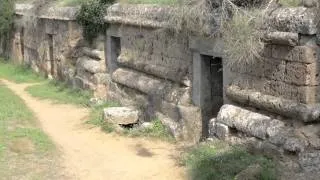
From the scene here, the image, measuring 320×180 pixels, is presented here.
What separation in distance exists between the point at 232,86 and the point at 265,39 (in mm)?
1155

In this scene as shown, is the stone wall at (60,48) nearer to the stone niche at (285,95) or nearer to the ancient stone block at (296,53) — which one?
the stone niche at (285,95)

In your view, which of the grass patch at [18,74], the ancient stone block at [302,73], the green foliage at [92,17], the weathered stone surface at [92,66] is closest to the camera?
the ancient stone block at [302,73]

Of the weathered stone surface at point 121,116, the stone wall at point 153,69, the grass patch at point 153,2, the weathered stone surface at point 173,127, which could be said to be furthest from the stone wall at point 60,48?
the weathered stone surface at point 173,127

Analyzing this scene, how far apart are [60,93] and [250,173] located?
374 inches

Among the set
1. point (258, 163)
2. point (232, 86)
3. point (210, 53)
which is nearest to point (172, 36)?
point (210, 53)

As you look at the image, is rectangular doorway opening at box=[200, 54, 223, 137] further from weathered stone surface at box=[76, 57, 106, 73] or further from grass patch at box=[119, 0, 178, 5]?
weathered stone surface at box=[76, 57, 106, 73]

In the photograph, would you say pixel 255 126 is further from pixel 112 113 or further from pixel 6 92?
pixel 6 92

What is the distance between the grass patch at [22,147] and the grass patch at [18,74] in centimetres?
572

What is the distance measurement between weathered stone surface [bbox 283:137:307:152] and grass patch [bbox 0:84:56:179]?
359 centimetres

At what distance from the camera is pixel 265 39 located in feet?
25.9

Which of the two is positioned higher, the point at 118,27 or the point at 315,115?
the point at 118,27

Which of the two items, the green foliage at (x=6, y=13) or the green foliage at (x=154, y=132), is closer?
the green foliage at (x=154, y=132)

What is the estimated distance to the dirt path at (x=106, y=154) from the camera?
333 inches

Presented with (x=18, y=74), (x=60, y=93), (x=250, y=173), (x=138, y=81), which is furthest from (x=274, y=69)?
(x=18, y=74)
